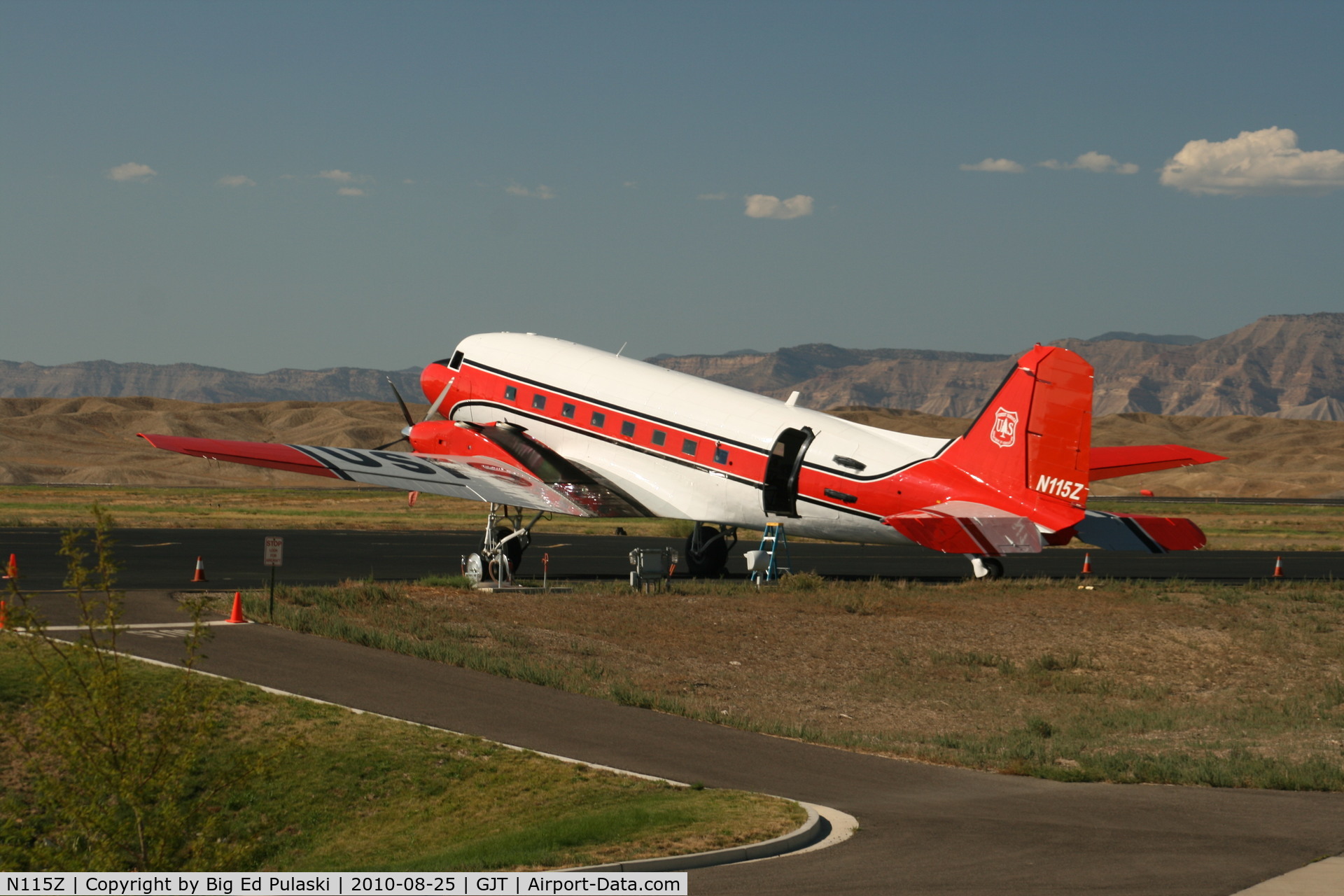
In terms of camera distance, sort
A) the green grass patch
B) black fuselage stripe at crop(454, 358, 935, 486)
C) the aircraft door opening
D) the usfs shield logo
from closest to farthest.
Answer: the green grass patch
the usfs shield logo
black fuselage stripe at crop(454, 358, 935, 486)
the aircraft door opening

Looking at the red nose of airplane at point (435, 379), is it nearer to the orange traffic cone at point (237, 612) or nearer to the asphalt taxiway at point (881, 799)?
the orange traffic cone at point (237, 612)

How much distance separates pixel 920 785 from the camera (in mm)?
16438

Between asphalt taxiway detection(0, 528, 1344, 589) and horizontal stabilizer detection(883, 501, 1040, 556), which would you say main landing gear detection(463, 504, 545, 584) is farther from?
horizontal stabilizer detection(883, 501, 1040, 556)

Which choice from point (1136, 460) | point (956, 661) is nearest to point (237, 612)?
point (956, 661)

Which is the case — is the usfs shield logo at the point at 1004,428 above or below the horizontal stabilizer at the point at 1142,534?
above

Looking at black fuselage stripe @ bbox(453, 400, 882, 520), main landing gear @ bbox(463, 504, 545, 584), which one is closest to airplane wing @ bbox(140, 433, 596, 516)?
main landing gear @ bbox(463, 504, 545, 584)

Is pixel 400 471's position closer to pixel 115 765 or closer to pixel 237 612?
pixel 237 612

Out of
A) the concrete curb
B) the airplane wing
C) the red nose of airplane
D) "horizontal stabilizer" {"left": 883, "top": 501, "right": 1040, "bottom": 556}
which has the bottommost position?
the concrete curb

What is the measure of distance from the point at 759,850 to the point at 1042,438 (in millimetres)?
19370

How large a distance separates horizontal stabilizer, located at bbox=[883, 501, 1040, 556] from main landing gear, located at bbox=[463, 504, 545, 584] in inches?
382

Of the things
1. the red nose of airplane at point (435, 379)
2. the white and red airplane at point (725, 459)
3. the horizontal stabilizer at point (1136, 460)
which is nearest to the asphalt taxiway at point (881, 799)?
the white and red airplane at point (725, 459)

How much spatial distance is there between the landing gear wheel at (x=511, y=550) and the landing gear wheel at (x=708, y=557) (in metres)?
5.04

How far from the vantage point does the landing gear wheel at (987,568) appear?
108ft

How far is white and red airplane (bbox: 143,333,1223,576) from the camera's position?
30.0m
